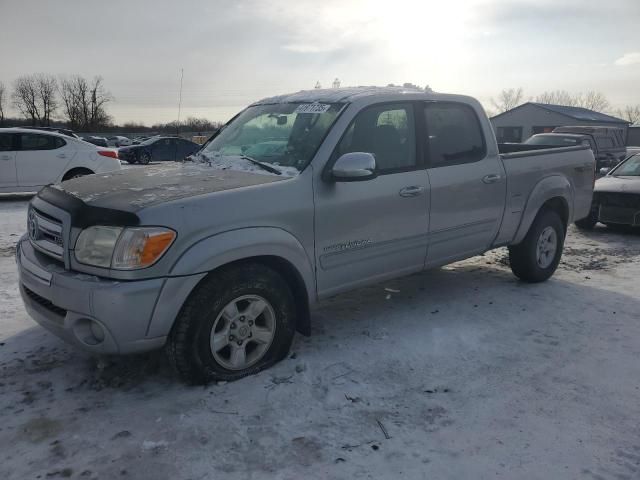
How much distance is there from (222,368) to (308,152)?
1.55m

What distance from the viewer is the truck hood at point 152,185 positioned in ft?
10.3

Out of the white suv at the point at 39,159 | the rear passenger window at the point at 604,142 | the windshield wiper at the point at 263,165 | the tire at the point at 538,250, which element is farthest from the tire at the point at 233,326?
the rear passenger window at the point at 604,142

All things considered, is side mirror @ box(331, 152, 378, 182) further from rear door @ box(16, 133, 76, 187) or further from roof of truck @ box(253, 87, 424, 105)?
rear door @ box(16, 133, 76, 187)

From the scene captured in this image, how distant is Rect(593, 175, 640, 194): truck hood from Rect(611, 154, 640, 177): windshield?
23 centimetres

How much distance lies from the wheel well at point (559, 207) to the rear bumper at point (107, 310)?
4106 mm

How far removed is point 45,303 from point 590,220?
27.5 feet

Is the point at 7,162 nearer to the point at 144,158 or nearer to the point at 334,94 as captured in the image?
the point at 334,94

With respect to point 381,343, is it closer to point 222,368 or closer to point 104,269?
point 222,368

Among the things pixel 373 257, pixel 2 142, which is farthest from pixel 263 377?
pixel 2 142

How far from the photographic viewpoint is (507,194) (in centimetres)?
504

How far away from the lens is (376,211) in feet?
12.9

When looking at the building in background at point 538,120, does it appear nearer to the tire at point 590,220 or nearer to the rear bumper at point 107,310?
the tire at point 590,220

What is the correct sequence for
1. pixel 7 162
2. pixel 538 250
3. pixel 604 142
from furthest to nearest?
pixel 604 142, pixel 7 162, pixel 538 250

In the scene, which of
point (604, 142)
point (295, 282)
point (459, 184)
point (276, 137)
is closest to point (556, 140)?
point (604, 142)
